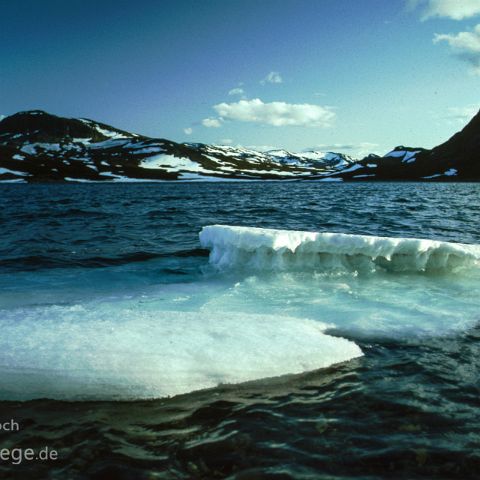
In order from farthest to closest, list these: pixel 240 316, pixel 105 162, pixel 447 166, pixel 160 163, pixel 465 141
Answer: pixel 160 163
pixel 105 162
pixel 465 141
pixel 447 166
pixel 240 316

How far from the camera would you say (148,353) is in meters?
5.26

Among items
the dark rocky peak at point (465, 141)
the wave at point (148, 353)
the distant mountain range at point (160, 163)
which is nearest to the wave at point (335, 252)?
the wave at point (148, 353)

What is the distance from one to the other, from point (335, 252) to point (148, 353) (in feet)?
20.7

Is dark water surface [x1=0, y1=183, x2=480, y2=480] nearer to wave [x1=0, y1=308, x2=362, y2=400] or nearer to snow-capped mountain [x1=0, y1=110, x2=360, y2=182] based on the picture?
wave [x1=0, y1=308, x2=362, y2=400]

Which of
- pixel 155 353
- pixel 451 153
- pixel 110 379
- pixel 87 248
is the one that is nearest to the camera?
pixel 110 379

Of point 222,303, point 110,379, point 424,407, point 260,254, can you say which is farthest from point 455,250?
point 110,379

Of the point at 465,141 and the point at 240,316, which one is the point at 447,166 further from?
the point at 240,316

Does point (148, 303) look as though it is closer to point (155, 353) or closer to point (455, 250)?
point (155, 353)

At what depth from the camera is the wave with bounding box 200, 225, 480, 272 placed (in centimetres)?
1024

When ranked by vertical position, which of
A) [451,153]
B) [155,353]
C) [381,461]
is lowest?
[381,461]

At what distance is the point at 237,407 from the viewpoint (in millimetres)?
4488

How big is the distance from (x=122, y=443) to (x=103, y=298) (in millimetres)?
5148

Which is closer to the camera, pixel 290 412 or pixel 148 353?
pixel 290 412

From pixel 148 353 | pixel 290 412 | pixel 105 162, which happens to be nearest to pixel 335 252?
pixel 148 353
